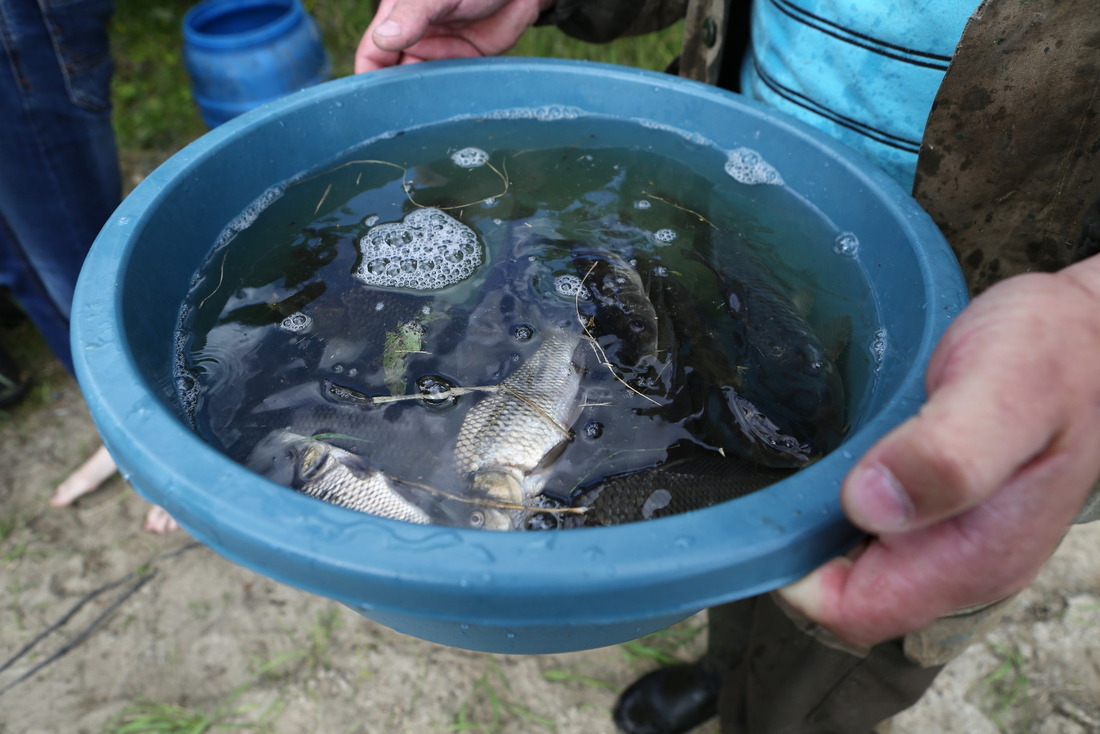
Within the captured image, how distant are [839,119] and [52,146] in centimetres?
226

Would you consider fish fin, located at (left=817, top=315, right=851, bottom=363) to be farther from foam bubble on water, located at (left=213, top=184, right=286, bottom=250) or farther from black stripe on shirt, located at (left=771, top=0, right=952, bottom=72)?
foam bubble on water, located at (left=213, top=184, right=286, bottom=250)

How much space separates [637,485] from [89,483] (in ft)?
7.46

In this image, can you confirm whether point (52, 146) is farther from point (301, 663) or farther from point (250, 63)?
point (301, 663)

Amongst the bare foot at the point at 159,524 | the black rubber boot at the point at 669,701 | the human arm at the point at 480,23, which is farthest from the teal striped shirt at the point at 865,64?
the bare foot at the point at 159,524

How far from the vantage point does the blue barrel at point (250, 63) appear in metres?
3.27

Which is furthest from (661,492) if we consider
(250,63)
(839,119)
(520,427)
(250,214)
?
(250,63)

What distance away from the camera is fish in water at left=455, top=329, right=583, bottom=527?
114 centimetres

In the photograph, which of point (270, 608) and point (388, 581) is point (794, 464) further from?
point (270, 608)

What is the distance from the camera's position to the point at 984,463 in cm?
70

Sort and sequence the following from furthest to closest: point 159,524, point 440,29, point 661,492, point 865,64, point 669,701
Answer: point 159,524 → point 669,701 → point 440,29 → point 865,64 → point 661,492

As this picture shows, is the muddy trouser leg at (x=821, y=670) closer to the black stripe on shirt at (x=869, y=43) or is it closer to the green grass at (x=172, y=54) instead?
the black stripe on shirt at (x=869, y=43)

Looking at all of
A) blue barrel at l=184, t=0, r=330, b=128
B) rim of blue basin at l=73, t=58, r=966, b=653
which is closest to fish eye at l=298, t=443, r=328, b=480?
rim of blue basin at l=73, t=58, r=966, b=653

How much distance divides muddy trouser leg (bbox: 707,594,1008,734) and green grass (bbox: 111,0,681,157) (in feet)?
10.2

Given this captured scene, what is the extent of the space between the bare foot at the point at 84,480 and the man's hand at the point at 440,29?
1745mm
